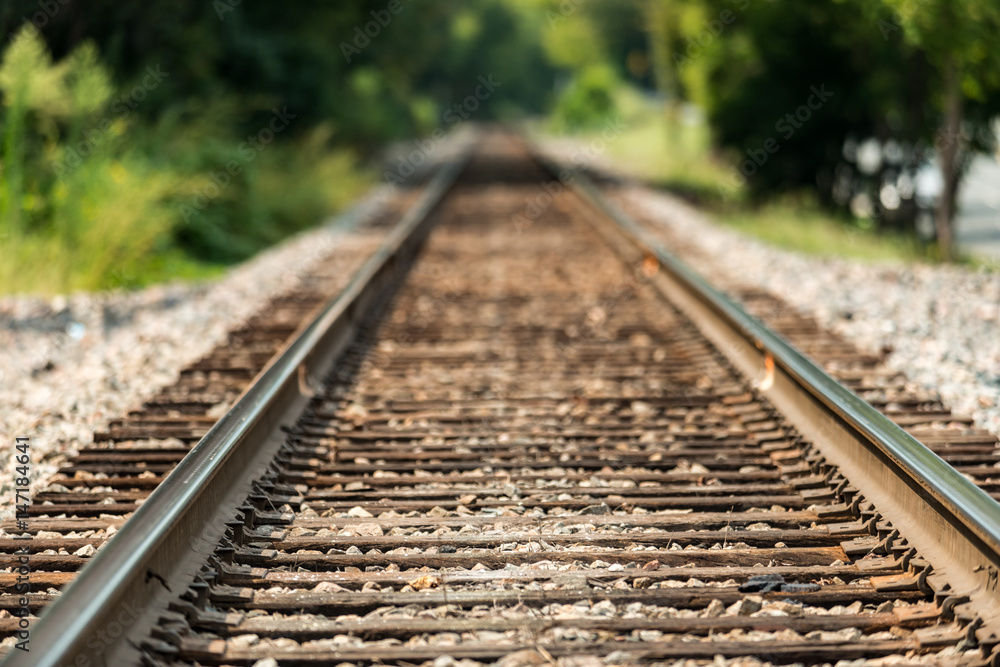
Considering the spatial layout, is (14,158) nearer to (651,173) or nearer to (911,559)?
(911,559)

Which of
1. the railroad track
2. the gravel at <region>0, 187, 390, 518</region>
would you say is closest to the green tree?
the railroad track

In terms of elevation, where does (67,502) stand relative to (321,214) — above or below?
below

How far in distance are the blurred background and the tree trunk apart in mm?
27

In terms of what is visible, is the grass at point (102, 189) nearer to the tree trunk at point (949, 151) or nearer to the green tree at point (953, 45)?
the green tree at point (953, 45)

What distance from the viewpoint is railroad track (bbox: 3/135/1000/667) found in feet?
8.71

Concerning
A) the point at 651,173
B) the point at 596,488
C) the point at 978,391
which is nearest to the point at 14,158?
the point at 596,488

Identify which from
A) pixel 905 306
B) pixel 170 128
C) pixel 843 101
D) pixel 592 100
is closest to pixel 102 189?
pixel 170 128

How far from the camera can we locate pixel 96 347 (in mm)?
6609

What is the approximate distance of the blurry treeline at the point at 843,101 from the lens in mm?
11336

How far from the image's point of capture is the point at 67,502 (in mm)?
3701

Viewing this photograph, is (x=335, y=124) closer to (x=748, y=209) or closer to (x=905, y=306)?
(x=748, y=209)

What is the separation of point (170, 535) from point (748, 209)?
14903 mm

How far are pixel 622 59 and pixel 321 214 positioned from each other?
54353mm

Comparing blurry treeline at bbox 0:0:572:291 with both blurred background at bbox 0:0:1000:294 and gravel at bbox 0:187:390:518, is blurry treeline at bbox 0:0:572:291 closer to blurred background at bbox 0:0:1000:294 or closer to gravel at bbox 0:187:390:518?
blurred background at bbox 0:0:1000:294
